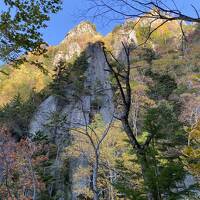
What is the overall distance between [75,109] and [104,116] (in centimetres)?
385

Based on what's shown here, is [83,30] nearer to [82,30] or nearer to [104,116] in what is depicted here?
[82,30]

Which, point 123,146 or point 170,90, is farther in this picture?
point 170,90

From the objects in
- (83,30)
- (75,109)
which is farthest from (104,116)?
(83,30)

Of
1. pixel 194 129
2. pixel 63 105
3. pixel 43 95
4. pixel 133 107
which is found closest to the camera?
pixel 194 129

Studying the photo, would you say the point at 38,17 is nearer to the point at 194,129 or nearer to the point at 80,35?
the point at 194,129

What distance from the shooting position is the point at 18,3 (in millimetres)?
4934

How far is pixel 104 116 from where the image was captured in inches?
1421

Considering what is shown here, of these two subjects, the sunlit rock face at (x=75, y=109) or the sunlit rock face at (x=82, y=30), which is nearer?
the sunlit rock face at (x=75, y=109)

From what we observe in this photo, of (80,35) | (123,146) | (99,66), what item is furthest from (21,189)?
(80,35)

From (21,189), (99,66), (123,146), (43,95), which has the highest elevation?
(99,66)

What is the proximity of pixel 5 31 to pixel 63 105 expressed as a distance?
119 ft

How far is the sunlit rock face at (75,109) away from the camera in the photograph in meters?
27.3

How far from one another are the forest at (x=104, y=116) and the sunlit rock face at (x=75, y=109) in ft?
0.41

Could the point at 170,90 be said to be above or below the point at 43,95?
below
